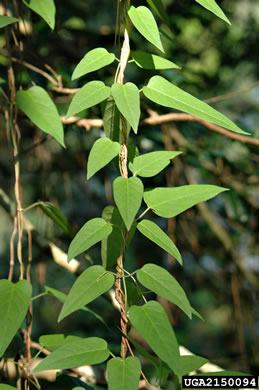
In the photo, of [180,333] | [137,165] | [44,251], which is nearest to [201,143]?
[180,333]

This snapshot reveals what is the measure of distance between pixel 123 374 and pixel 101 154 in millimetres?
182

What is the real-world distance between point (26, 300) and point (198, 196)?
178 millimetres

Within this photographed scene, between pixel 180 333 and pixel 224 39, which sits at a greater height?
pixel 224 39

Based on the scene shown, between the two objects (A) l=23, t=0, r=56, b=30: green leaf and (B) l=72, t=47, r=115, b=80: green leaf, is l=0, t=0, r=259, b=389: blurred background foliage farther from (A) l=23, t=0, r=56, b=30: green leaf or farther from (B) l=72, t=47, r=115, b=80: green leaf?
(B) l=72, t=47, r=115, b=80: green leaf

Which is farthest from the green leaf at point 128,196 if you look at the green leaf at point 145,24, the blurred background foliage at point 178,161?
the blurred background foliage at point 178,161

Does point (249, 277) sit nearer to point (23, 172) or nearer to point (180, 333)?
point (180, 333)

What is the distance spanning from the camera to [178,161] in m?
1.28

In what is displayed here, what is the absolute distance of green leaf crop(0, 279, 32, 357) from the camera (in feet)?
1.45

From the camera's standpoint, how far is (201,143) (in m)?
1.37

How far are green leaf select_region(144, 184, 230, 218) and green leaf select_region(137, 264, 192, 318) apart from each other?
52mm

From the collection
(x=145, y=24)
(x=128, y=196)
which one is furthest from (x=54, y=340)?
(x=145, y=24)

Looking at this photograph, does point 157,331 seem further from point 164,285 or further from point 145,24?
point 145,24

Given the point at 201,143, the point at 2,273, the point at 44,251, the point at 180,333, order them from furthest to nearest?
the point at 2,273
the point at 201,143
the point at 180,333
the point at 44,251

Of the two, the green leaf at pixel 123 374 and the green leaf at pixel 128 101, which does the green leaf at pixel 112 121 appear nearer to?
the green leaf at pixel 128 101
